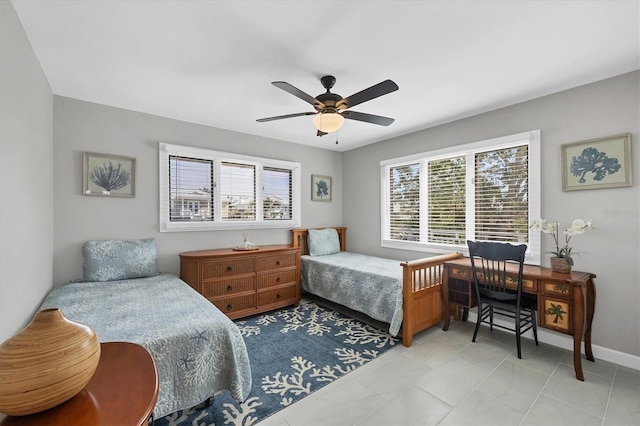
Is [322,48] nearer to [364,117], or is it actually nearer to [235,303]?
[364,117]

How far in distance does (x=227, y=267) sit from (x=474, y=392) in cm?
266

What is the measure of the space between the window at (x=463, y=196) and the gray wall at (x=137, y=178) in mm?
2108

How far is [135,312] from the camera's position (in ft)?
6.35

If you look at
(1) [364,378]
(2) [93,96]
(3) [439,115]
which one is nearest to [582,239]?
(3) [439,115]

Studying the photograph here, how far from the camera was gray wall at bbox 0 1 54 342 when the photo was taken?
1.51m

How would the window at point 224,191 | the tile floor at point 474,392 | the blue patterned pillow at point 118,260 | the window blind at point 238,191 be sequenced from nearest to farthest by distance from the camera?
the tile floor at point 474,392, the blue patterned pillow at point 118,260, the window at point 224,191, the window blind at point 238,191

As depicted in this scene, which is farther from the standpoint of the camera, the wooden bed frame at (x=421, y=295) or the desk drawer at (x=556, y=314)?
the wooden bed frame at (x=421, y=295)

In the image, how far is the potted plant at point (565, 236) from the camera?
2.48 m

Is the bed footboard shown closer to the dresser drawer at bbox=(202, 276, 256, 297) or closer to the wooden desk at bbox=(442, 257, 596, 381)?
the wooden desk at bbox=(442, 257, 596, 381)

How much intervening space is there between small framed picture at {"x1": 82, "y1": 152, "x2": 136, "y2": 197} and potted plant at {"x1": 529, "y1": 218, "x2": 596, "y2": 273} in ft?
14.0

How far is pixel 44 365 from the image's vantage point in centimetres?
70

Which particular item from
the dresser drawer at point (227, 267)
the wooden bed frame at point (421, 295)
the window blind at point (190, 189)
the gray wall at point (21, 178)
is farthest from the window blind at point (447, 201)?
the gray wall at point (21, 178)

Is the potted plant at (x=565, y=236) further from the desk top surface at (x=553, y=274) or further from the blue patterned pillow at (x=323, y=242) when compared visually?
the blue patterned pillow at (x=323, y=242)

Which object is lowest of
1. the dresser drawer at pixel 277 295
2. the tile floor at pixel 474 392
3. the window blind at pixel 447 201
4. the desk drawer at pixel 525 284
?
the tile floor at pixel 474 392
